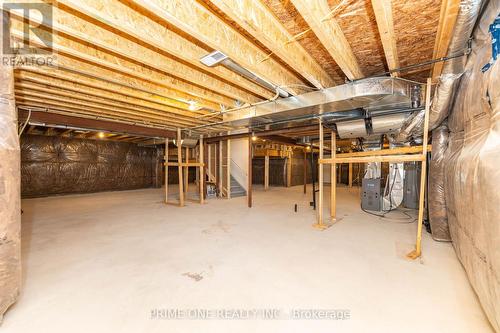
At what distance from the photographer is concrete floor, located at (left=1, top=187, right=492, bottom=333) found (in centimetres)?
136

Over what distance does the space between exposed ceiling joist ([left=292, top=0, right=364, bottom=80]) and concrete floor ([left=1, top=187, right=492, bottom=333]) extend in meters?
2.00

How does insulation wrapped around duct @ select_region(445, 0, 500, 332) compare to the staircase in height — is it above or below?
above

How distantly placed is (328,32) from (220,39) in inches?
33.5

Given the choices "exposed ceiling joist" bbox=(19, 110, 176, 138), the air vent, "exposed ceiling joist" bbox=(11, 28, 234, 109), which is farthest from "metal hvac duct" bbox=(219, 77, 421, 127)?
"exposed ceiling joist" bbox=(19, 110, 176, 138)

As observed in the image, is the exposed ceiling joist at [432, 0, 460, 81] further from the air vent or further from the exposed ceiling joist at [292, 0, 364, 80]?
the air vent

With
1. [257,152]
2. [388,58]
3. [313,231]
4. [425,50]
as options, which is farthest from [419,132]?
[257,152]

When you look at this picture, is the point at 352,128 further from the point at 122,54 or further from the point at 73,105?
the point at 73,105

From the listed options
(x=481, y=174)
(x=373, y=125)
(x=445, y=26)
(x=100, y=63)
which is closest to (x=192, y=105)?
(x=100, y=63)

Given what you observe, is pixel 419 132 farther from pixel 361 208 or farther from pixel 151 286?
pixel 151 286

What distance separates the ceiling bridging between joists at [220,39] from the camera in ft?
4.71

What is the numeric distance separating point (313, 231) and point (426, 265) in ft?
4.43

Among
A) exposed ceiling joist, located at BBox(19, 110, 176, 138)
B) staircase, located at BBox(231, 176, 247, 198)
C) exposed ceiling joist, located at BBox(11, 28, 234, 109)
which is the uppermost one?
exposed ceiling joist, located at BBox(11, 28, 234, 109)

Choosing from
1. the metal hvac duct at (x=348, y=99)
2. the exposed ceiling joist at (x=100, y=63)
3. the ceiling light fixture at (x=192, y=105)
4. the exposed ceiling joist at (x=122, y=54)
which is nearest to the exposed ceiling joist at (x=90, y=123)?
the ceiling light fixture at (x=192, y=105)

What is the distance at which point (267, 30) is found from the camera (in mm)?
1608
